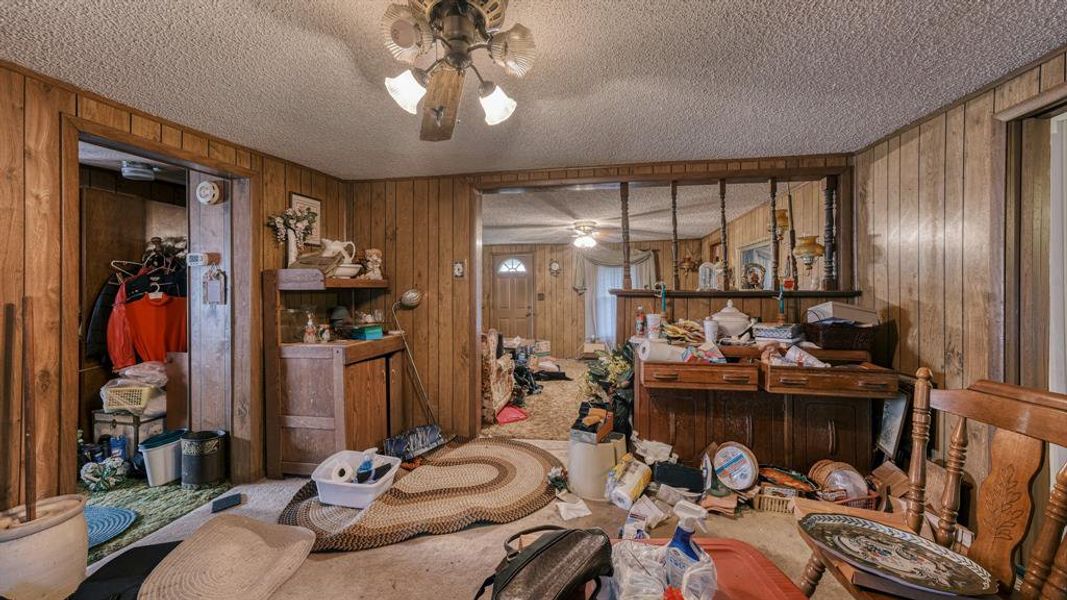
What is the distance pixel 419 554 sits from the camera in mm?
1894

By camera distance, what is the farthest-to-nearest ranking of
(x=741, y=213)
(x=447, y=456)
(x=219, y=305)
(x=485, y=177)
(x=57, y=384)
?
(x=741, y=213), (x=485, y=177), (x=447, y=456), (x=219, y=305), (x=57, y=384)

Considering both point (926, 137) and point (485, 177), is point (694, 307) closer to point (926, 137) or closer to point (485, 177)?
point (926, 137)

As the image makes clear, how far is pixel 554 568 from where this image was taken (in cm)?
95

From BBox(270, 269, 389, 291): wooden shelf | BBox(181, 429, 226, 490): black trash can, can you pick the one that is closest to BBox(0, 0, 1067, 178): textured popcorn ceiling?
BBox(270, 269, 389, 291): wooden shelf

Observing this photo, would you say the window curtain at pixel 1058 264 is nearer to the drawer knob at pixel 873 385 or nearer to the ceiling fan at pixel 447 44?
the drawer knob at pixel 873 385

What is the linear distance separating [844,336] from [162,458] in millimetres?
4392

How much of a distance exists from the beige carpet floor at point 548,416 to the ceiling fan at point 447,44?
2.53 metres

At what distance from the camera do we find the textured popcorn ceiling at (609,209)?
12.7 ft

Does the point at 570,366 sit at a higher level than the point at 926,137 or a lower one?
lower

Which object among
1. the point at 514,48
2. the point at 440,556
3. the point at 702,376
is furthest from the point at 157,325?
the point at 702,376

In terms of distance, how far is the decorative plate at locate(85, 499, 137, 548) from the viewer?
2.00m

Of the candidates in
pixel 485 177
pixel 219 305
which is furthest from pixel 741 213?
pixel 219 305

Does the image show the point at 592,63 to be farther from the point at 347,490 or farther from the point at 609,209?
the point at 609,209

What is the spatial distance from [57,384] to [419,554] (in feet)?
5.99
